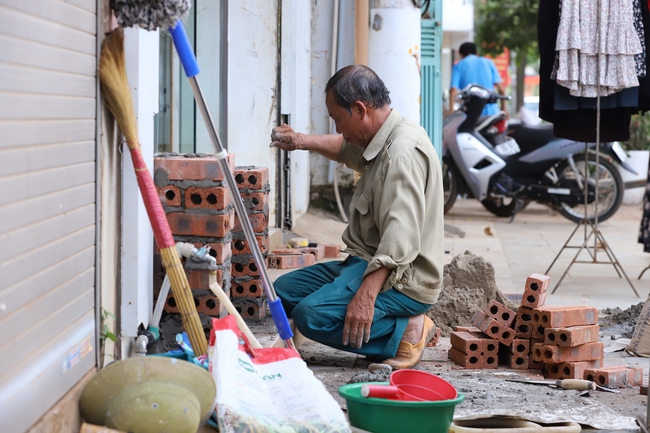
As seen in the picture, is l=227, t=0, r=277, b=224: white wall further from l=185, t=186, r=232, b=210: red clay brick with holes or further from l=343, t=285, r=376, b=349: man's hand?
l=343, t=285, r=376, b=349: man's hand

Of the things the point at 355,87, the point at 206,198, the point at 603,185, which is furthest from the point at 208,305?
the point at 603,185

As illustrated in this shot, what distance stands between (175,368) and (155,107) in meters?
1.40

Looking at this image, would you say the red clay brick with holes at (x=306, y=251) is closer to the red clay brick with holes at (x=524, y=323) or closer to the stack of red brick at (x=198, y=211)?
the stack of red brick at (x=198, y=211)

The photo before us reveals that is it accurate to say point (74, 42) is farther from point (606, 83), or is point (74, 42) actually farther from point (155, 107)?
point (606, 83)

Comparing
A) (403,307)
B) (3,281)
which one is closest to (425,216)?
(403,307)

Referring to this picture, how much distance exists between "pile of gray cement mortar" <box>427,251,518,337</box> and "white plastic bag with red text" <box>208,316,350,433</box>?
227 cm

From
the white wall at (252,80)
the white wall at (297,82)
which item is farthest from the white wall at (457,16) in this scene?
the white wall at (252,80)

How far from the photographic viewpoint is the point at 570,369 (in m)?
4.28

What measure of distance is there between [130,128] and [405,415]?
4.71ft

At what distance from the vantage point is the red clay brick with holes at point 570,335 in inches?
167

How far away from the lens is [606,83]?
20.3ft

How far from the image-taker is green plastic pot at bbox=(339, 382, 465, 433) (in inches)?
118

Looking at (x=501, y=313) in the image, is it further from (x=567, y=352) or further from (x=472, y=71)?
(x=472, y=71)

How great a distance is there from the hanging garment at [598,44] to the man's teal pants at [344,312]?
2812 mm
